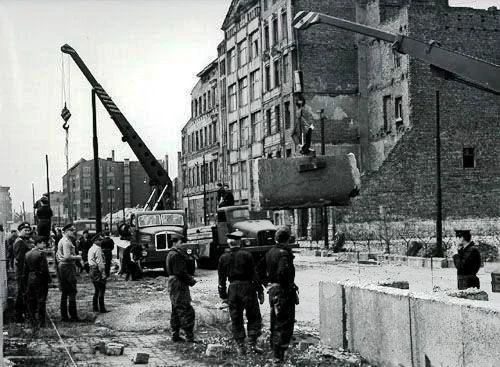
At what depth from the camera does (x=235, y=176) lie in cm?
6006

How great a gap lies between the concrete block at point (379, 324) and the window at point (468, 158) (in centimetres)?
3735

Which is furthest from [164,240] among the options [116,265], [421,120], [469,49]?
[469,49]

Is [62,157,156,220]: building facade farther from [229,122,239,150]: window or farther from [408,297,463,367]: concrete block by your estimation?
[408,297,463,367]: concrete block

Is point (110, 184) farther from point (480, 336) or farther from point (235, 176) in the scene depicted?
point (480, 336)

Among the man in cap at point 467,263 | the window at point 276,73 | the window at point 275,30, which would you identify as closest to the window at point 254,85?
the window at point 276,73

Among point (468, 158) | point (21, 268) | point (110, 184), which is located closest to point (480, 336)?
point (21, 268)

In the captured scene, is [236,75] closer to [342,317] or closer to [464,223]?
[464,223]

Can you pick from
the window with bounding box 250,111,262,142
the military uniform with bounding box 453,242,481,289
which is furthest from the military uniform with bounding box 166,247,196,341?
the window with bounding box 250,111,262,142

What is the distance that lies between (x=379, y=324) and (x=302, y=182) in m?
3.67

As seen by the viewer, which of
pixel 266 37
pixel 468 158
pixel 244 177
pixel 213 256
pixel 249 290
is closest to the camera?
pixel 249 290

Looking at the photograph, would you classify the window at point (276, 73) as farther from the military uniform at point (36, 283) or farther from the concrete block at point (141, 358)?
the concrete block at point (141, 358)

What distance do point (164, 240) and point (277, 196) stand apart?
14.1 metres

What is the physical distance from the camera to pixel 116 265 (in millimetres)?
30406

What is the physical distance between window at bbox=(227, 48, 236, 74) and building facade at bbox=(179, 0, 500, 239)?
3406 millimetres
